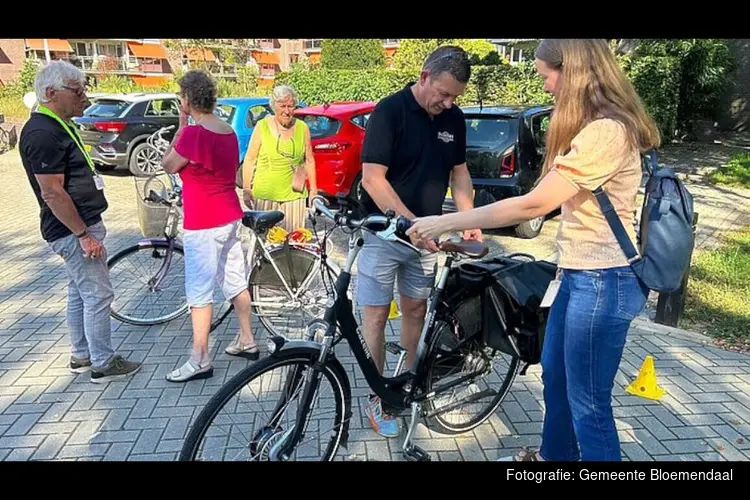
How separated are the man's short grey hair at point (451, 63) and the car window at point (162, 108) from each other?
34.7 feet

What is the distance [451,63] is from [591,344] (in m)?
1.44

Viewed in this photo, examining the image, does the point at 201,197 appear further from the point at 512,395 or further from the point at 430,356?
the point at 512,395

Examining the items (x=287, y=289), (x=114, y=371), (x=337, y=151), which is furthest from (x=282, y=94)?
(x=337, y=151)

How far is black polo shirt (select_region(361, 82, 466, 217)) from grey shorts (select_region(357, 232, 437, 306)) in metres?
0.21

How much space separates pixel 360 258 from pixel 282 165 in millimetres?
1998

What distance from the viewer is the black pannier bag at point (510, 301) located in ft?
9.03

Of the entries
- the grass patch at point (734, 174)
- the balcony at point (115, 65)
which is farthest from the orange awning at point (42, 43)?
the grass patch at point (734, 174)

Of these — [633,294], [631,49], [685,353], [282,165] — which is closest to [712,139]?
[631,49]

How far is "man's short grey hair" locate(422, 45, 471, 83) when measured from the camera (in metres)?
2.61

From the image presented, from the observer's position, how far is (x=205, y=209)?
3449 mm

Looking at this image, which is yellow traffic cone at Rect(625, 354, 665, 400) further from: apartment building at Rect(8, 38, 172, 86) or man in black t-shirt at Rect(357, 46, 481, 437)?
apartment building at Rect(8, 38, 172, 86)

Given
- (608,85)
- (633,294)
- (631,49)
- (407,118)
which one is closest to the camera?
(608,85)

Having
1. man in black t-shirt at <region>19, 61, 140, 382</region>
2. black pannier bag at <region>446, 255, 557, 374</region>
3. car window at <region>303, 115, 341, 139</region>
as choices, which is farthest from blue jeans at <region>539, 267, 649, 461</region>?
car window at <region>303, 115, 341, 139</region>

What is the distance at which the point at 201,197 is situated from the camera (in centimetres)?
342
